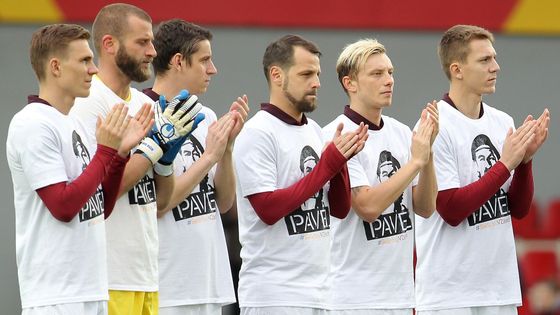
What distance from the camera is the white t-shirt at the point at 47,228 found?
5598 mm

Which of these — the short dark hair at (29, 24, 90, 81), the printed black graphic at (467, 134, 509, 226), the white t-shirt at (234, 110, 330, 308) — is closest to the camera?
the short dark hair at (29, 24, 90, 81)

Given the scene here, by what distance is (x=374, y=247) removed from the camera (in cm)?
680

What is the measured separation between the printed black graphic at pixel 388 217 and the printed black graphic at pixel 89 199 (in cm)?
156

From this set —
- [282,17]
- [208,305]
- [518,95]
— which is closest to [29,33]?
[282,17]

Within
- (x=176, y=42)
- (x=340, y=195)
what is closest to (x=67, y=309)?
(x=340, y=195)

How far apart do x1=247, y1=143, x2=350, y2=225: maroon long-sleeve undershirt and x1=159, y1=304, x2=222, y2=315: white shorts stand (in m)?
0.48

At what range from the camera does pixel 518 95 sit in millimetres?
12141

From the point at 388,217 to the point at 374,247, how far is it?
0.58ft

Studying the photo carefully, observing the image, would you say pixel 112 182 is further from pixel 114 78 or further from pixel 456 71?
pixel 456 71

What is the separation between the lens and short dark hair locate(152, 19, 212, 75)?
6742mm

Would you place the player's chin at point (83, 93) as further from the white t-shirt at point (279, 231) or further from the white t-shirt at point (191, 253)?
the white t-shirt at point (279, 231)

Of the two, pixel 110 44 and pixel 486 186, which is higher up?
pixel 110 44

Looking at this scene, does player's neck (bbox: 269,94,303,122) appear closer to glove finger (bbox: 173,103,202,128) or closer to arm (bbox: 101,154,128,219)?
glove finger (bbox: 173,103,202,128)

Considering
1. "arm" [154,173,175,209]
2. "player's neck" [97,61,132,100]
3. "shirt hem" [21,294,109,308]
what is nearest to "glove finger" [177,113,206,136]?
"arm" [154,173,175,209]
